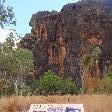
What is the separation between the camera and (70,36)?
95750mm

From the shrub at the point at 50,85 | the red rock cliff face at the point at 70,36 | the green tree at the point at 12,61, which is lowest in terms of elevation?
the shrub at the point at 50,85

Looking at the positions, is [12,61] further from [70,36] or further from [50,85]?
[70,36]

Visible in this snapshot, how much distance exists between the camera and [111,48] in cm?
9469

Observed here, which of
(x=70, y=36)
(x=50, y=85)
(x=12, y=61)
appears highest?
(x=70, y=36)

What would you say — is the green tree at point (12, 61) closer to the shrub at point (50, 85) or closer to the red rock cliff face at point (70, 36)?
the shrub at point (50, 85)

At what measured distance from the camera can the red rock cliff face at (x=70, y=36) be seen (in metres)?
91.6

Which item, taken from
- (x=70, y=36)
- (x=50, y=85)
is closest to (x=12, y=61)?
(x=50, y=85)

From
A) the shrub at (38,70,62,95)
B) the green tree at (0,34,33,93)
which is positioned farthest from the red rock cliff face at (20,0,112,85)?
the green tree at (0,34,33,93)

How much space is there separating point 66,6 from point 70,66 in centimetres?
1816

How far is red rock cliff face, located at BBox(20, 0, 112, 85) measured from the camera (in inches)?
3607

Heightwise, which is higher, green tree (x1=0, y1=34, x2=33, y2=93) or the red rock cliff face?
the red rock cliff face

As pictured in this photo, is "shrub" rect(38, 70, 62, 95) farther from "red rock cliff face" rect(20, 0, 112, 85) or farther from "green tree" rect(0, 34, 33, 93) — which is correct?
"red rock cliff face" rect(20, 0, 112, 85)

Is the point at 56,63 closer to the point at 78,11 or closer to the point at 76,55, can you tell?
the point at 76,55

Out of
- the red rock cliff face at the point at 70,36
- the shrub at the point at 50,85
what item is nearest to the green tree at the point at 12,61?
the shrub at the point at 50,85
